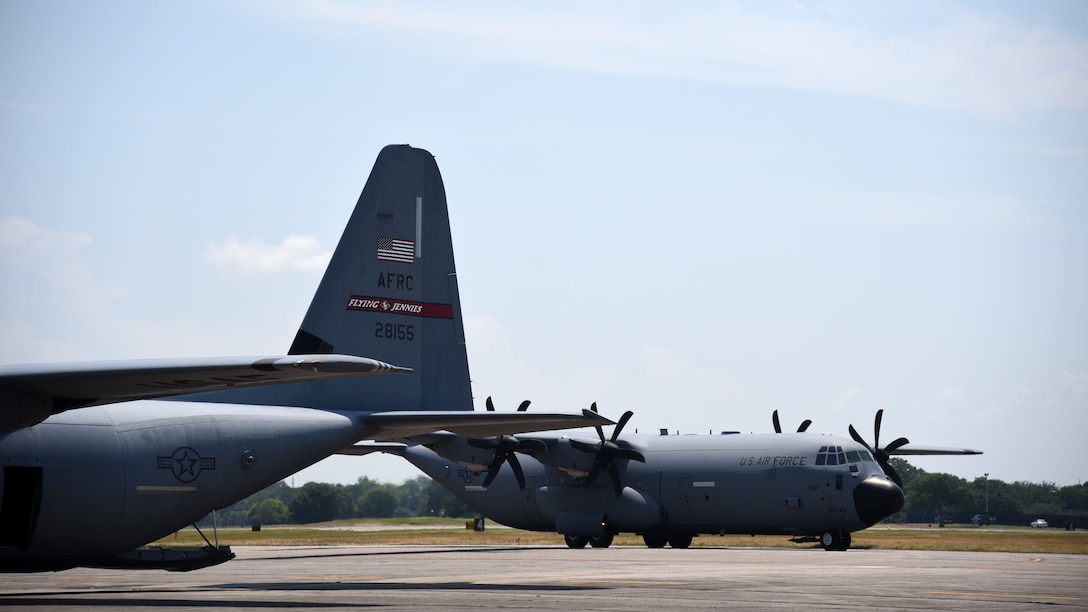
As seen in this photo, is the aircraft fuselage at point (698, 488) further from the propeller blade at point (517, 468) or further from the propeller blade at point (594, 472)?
the propeller blade at point (517, 468)

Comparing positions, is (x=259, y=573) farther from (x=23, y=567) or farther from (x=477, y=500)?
(x=477, y=500)

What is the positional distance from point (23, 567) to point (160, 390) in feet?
14.4

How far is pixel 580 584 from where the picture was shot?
23094 millimetres

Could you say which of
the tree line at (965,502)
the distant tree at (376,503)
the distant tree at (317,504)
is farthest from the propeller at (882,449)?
the distant tree at (376,503)

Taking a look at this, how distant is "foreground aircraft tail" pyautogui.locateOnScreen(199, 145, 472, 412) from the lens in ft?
78.1

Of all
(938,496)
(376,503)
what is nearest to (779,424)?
(938,496)

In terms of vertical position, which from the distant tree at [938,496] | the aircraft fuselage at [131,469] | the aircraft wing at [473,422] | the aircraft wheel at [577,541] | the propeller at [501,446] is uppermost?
the distant tree at [938,496]

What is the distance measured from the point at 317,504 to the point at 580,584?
111 metres

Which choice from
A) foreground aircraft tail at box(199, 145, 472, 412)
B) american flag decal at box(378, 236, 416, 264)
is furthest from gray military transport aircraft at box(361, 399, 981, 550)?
american flag decal at box(378, 236, 416, 264)

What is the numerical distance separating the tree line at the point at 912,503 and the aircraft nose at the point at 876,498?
66.6m

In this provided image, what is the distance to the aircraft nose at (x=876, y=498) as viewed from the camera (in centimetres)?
4072

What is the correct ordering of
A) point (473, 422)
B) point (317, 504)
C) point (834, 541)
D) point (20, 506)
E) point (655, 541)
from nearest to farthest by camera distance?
1. point (20, 506)
2. point (473, 422)
3. point (834, 541)
4. point (655, 541)
5. point (317, 504)

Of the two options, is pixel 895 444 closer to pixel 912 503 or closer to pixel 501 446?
pixel 501 446

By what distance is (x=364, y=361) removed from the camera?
587 inches
